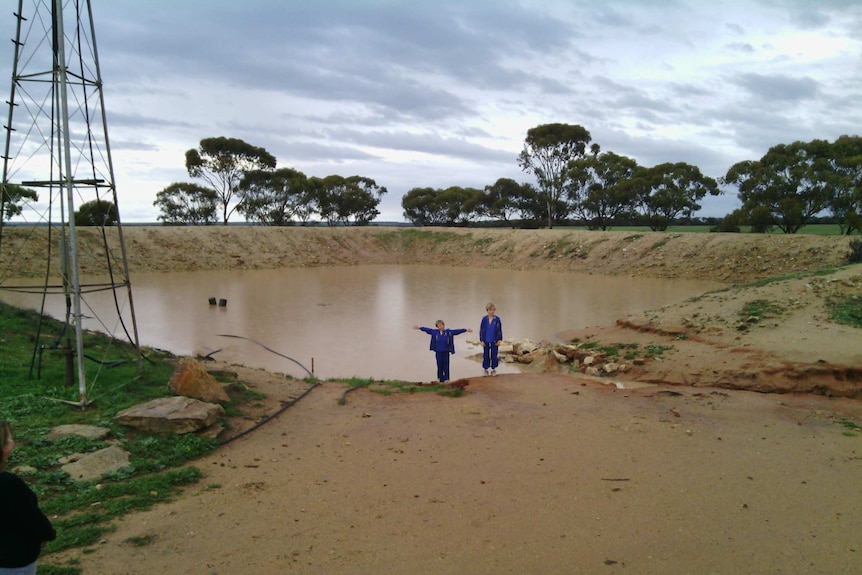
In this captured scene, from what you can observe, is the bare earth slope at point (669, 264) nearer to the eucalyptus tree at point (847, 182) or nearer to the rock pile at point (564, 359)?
the rock pile at point (564, 359)

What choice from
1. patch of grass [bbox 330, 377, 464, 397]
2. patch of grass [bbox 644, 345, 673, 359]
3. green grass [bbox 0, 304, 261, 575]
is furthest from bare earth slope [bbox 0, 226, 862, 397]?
patch of grass [bbox 330, 377, 464, 397]

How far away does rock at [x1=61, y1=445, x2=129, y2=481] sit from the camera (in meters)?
4.63

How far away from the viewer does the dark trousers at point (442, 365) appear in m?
9.43

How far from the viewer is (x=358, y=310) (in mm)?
19203

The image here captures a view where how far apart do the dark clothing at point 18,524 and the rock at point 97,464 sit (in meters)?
2.26

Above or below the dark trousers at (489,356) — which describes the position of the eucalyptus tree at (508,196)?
above

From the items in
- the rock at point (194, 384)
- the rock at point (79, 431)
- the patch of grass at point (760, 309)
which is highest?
the patch of grass at point (760, 309)

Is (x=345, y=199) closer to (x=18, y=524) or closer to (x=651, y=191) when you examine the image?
(x=651, y=191)

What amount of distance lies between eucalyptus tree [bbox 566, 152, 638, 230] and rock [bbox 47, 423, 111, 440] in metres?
46.2

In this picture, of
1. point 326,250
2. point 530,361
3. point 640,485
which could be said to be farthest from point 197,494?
point 326,250

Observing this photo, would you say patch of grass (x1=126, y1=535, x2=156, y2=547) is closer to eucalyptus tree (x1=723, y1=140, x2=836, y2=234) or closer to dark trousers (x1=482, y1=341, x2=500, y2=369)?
dark trousers (x1=482, y1=341, x2=500, y2=369)

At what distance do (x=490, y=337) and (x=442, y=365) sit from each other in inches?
40.5

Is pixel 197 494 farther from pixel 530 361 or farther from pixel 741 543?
pixel 530 361

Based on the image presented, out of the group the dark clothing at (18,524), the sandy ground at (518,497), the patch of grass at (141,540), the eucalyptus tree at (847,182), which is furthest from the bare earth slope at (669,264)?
the dark clothing at (18,524)
